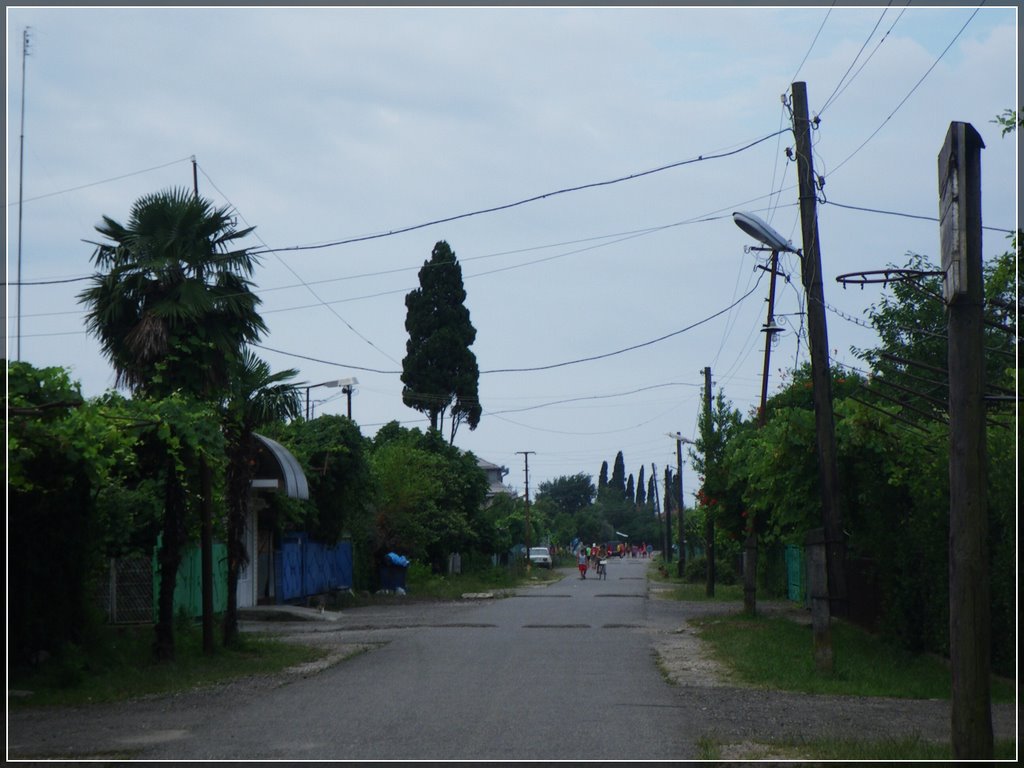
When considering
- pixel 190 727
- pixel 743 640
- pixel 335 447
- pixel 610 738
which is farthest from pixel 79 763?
pixel 335 447

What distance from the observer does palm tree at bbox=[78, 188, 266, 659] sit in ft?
59.9

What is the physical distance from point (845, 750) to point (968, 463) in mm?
2912

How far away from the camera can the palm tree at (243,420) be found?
2012 cm

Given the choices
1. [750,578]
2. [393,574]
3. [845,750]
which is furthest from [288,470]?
[845,750]

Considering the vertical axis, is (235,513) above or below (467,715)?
above

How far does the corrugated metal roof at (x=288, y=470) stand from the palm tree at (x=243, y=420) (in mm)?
7341

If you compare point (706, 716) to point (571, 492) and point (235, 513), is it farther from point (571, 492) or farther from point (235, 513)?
point (571, 492)

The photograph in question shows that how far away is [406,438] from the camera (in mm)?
55438

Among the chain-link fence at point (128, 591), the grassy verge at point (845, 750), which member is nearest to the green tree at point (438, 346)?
the chain-link fence at point (128, 591)

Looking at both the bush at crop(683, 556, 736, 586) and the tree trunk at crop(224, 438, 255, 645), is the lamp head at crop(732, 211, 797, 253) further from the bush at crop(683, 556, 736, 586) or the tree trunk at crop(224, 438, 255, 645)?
the bush at crop(683, 556, 736, 586)

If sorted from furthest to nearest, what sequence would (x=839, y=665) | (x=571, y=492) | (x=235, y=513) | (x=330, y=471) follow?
(x=571, y=492) → (x=330, y=471) → (x=235, y=513) → (x=839, y=665)

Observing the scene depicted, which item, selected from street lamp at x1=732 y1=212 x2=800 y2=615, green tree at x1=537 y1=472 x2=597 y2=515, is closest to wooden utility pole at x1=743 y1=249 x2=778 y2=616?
street lamp at x1=732 y1=212 x2=800 y2=615

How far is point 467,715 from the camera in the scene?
41.2 ft

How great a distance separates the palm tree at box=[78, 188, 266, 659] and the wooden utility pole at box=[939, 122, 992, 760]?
40.2 feet
